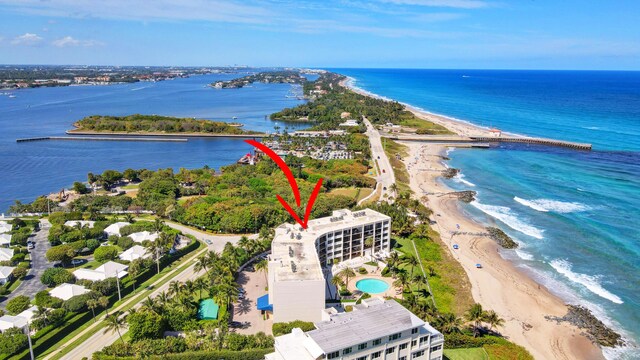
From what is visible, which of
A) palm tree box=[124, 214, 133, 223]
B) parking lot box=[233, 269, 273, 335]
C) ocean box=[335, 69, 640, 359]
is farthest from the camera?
palm tree box=[124, 214, 133, 223]

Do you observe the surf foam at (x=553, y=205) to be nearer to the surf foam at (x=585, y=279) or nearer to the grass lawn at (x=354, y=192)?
the surf foam at (x=585, y=279)

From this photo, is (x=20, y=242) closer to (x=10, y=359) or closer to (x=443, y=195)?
(x=10, y=359)

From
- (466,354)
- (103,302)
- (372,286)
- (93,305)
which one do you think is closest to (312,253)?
(372,286)

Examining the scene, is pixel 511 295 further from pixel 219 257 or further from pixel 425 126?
pixel 425 126

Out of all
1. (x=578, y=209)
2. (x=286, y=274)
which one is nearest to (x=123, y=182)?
(x=286, y=274)

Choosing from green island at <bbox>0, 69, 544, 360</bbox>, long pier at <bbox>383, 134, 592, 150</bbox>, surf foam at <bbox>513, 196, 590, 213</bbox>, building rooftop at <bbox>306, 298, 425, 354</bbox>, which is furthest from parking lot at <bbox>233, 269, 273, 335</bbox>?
long pier at <bbox>383, 134, 592, 150</bbox>

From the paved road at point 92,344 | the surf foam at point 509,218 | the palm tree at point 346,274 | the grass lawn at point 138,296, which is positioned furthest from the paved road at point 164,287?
the surf foam at point 509,218

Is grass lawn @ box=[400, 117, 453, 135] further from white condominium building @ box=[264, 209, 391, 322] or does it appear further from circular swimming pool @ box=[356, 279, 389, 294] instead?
circular swimming pool @ box=[356, 279, 389, 294]

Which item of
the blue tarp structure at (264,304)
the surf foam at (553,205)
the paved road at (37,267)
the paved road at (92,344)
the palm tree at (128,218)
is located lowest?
the paved road at (92,344)
